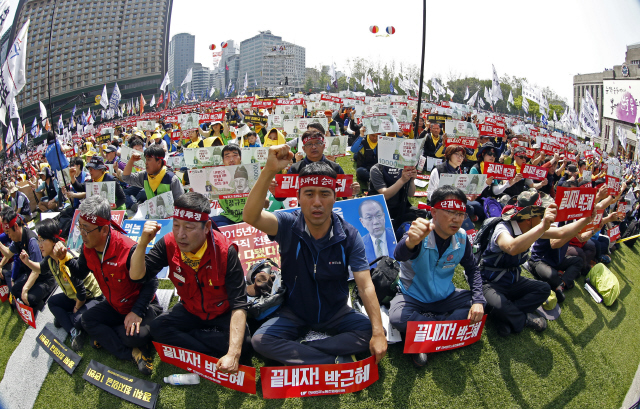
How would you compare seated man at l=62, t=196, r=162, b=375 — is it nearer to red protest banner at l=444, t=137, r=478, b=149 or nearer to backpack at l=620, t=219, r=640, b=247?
red protest banner at l=444, t=137, r=478, b=149

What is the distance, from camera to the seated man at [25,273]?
14.0ft

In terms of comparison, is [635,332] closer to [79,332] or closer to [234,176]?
[234,176]

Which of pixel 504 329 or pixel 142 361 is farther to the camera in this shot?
pixel 504 329

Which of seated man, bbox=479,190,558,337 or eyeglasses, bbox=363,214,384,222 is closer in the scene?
seated man, bbox=479,190,558,337

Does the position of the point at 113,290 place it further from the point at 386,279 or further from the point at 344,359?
the point at 386,279

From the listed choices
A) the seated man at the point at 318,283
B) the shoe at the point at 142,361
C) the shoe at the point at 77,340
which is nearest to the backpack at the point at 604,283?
the seated man at the point at 318,283

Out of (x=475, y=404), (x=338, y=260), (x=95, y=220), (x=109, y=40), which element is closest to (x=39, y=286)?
(x=95, y=220)

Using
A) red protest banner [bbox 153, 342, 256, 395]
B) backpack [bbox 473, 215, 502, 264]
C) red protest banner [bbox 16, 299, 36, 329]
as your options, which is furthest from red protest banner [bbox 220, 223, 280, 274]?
backpack [bbox 473, 215, 502, 264]

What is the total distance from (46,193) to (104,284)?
23.2 ft

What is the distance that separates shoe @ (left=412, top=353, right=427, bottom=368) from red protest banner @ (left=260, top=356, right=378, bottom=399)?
61 cm

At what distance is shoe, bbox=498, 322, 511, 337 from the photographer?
3.78 meters

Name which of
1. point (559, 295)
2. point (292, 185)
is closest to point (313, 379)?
point (292, 185)

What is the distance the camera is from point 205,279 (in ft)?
10.00

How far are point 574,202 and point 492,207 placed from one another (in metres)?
3.12
